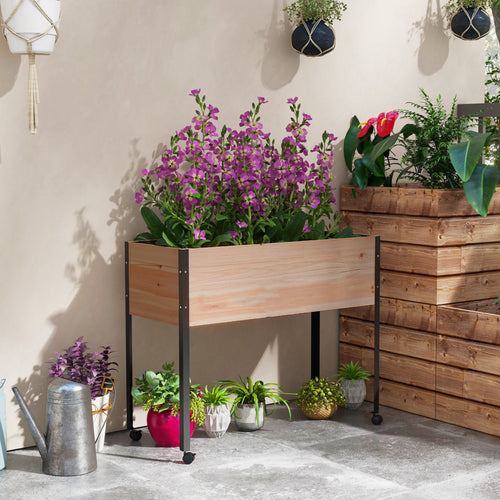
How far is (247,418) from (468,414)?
0.87m

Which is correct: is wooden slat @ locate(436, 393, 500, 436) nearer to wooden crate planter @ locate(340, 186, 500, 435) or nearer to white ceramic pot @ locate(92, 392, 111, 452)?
wooden crate planter @ locate(340, 186, 500, 435)

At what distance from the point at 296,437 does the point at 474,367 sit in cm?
75

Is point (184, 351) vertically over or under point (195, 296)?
under

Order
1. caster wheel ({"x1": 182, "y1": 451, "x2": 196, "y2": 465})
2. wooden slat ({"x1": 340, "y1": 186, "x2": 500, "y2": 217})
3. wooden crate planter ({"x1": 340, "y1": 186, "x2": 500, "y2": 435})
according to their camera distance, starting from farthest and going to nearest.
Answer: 1. wooden slat ({"x1": 340, "y1": 186, "x2": 500, "y2": 217})
2. wooden crate planter ({"x1": 340, "y1": 186, "x2": 500, "y2": 435})
3. caster wheel ({"x1": 182, "y1": 451, "x2": 196, "y2": 465})

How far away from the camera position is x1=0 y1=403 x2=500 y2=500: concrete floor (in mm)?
2625

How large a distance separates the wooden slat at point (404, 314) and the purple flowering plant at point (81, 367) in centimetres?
121

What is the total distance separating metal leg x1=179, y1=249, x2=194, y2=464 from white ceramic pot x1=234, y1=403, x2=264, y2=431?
1.29ft

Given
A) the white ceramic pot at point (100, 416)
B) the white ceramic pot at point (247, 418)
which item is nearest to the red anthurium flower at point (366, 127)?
the white ceramic pot at point (247, 418)

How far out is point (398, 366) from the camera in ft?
11.7

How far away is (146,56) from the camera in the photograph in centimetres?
327

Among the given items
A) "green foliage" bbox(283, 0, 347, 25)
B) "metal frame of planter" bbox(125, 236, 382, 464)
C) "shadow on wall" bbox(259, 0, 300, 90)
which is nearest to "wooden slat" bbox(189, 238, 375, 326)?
"metal frame of planter" bbox(125, 236, 382, 464)

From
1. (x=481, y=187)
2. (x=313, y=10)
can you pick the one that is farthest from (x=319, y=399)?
(x=313, y=10)

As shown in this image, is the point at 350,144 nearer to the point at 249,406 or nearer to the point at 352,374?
the point at 352,374

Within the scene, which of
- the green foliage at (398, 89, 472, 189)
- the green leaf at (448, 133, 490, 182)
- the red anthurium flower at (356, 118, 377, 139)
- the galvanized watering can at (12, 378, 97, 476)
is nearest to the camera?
the galvanized watering can at (12, 378, 97, 476)
